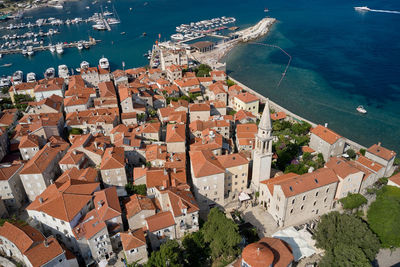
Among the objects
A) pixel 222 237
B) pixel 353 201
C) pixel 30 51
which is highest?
pixel 222 237

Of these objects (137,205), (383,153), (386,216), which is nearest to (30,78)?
(137,205)

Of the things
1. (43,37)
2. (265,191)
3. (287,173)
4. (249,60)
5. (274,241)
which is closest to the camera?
(274,241)

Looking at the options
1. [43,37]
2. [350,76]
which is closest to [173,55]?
[350,76]

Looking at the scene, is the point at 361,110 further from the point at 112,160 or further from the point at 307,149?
the point at 112,160

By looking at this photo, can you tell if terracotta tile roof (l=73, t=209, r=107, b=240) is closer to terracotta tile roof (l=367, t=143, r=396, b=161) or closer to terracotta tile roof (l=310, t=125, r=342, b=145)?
terracotta tile roof (l=310, t=125, r=342, b=145)

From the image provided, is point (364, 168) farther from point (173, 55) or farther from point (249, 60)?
point (249, 60)

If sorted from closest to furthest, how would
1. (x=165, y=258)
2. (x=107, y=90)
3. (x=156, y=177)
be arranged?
(x=165, y=258) < (x=156, y=177) < (x=107, y=90)

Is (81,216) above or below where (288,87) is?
above
